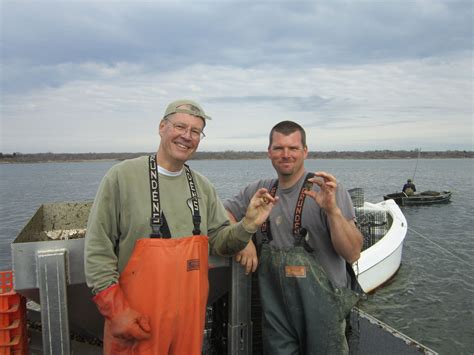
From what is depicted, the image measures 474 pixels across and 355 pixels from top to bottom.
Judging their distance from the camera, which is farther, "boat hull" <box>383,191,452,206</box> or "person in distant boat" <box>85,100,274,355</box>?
"boat hull" <box>383,191,452,206</box>

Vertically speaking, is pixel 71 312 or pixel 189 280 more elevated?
pixel 189 280

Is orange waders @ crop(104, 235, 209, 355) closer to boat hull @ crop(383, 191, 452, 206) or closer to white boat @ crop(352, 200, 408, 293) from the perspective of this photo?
white boat @ crop(352, 200, 408, 293)

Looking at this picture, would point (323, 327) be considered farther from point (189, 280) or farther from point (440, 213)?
point (440, 213)

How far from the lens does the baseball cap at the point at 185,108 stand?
2617 mm

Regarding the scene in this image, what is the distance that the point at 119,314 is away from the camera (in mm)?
2262

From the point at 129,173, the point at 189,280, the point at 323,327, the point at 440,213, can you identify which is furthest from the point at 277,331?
the point at 440,213

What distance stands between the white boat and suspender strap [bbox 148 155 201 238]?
6877 millimetres

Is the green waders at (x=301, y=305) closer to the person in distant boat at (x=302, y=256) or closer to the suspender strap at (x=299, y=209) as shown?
the person in distant boat at (x=302, y=256)

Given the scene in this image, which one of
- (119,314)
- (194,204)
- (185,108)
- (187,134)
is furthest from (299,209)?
(119,314)

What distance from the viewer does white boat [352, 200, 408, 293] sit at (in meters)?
10.4

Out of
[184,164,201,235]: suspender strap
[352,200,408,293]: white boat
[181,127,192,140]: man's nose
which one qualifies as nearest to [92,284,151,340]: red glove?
[184,164,201,235]: suspender strap

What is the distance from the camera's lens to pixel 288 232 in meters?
3.01

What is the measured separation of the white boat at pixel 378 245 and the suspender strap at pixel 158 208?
22.6ft

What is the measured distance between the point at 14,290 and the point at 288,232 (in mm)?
2001
